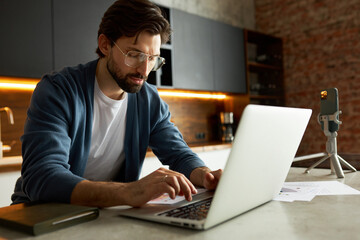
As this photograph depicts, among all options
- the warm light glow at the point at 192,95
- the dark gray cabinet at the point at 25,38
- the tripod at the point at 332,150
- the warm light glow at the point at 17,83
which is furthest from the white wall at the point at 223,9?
the tripod at the point at 332,150

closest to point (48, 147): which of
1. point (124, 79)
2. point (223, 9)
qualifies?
point (124, 79)

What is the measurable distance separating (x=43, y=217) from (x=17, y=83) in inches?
87.4

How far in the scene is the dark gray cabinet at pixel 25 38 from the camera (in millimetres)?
2338

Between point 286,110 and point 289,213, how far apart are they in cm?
25

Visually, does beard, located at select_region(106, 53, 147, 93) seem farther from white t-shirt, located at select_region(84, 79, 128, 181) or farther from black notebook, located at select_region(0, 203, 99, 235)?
black notebook, located at select_region(0, 203, 99, 235)

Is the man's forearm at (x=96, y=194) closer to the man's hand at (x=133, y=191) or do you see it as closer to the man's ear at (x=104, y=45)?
the man's hand at (x=133, y=191)

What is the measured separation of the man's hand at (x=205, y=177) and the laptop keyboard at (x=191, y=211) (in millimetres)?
201

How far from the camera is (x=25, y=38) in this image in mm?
2438

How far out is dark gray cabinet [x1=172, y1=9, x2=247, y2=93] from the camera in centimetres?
350

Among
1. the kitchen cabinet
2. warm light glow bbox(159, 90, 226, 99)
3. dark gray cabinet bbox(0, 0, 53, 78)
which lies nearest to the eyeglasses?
dark gray cabinet bbox(0, 0, 53, 78)

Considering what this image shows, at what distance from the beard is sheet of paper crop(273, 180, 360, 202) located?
708mm

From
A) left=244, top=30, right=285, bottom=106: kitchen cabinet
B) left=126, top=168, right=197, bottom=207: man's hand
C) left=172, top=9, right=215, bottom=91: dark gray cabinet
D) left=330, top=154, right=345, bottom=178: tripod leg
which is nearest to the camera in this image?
left=126, top=168, right=197, bottom=207: man's hand

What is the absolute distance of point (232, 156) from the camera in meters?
0.65

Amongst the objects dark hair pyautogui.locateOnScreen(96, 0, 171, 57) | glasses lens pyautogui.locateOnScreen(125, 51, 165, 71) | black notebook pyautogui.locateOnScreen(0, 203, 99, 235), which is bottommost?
black notebook pyautogui.locateOnScreen(0, 203, 99, 235)
